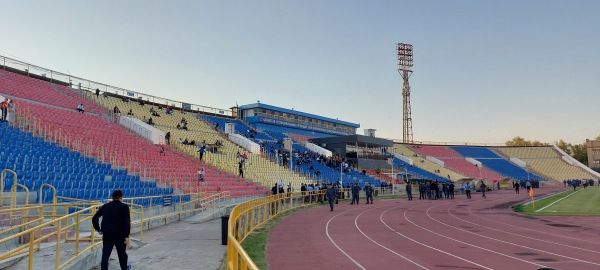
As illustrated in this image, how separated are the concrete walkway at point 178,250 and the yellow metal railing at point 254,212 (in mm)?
797

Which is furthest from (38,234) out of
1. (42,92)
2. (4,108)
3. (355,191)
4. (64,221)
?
(42,92)

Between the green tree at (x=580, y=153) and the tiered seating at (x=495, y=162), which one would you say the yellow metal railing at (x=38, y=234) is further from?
the green tree at (x=580, y=153)

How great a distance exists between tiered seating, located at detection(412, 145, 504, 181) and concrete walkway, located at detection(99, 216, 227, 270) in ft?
213

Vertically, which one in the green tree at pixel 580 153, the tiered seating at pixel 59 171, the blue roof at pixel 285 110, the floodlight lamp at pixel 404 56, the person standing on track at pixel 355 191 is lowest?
the person standing on track at pixel 355 191

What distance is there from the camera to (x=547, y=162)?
82500mm

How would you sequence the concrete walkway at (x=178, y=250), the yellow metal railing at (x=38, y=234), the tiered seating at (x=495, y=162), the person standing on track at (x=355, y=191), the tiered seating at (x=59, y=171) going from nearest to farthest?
the yellow metal railing at (x=38, y=234) < the concrete walkway at (x=178, y=250) < the tiered seating at (x=59, y=171) < the person standing on track at (x=355, y=191) < the tiered seating at (x=495, y=162)

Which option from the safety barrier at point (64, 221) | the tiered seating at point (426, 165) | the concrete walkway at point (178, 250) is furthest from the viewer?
the tiered seating at point (426, 165)

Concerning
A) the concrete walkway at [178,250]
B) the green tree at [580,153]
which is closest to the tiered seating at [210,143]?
the concrete walkway at [178,250]

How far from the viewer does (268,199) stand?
20.2 metres

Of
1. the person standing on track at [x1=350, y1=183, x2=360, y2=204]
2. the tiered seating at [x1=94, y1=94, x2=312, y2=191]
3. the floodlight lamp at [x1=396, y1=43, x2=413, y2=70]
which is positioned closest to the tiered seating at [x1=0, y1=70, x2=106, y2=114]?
the tiered seating at [x1=94, y1=94, x2=312, y2=191]

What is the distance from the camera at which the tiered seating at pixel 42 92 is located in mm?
30203

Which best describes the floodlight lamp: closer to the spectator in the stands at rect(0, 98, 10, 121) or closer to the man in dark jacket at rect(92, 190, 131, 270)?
the spectator in the stands at rect(0, 98, 10, 121)

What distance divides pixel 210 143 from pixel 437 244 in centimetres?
2906

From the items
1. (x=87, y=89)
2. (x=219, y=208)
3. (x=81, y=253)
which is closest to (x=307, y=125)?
(x=87, y=89)
